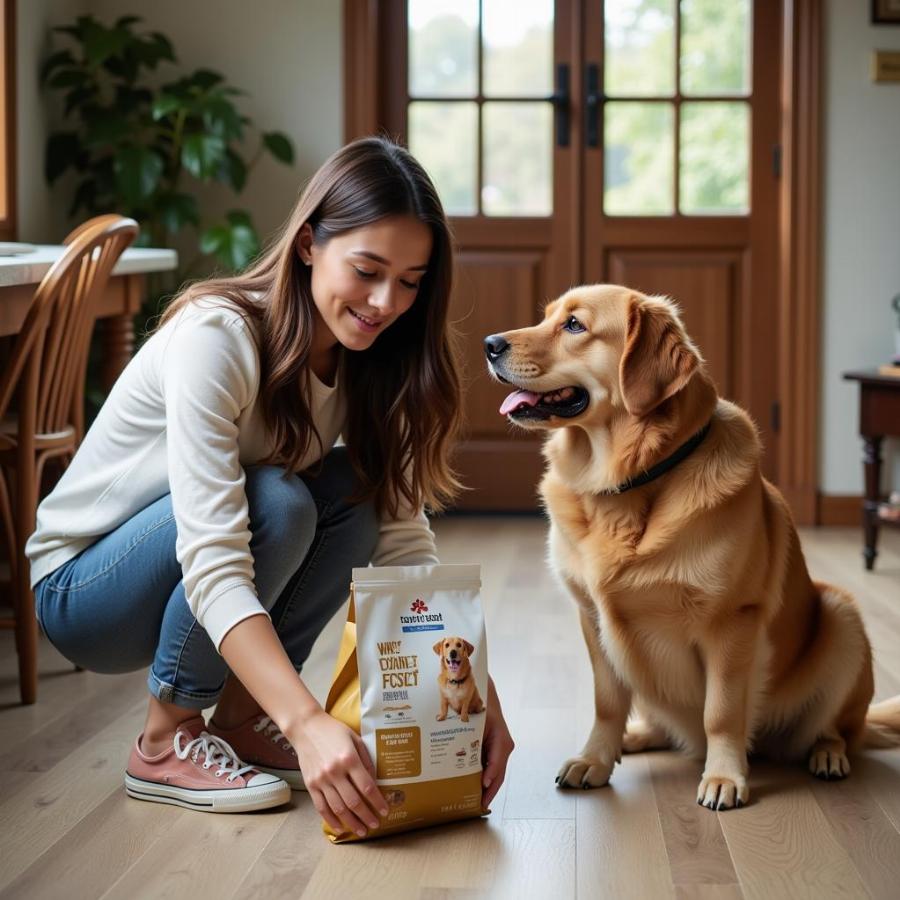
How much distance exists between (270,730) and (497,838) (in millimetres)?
404

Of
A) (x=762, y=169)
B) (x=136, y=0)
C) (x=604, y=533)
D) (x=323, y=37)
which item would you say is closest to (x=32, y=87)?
(x=136, y=0)

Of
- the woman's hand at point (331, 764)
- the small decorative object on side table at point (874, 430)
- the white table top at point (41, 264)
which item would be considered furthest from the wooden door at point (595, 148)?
the woman's hand at point (331, 764)

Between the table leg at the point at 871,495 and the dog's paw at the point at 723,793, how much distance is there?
194cm

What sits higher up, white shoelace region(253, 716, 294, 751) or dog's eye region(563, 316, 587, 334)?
dog's eye region(563, 316, 587, 334)

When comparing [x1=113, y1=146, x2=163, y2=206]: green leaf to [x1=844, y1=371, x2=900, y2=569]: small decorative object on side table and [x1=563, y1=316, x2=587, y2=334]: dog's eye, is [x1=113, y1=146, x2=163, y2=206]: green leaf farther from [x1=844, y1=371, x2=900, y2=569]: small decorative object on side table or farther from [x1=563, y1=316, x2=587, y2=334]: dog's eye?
[x1=563, y1=316, x2=587, y2=334]: dog's eye

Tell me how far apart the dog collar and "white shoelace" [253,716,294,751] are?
0.61m

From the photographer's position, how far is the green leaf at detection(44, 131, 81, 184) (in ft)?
13.1

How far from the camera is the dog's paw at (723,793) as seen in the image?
1.86m

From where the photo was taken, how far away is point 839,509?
437 centimetres

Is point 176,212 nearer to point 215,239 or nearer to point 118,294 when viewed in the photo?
point 215,239

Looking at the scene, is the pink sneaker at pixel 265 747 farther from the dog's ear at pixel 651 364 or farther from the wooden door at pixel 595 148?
the wooden door at pixel 595 148

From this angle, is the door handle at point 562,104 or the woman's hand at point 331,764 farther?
the door handle at point 562,104

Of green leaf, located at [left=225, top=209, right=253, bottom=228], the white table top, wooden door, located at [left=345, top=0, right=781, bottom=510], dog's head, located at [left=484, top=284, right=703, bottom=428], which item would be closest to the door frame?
wooden door, located at [left=345, top=0, right=781, bottom=510]

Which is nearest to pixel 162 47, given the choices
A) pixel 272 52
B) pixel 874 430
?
pixel 272 52
